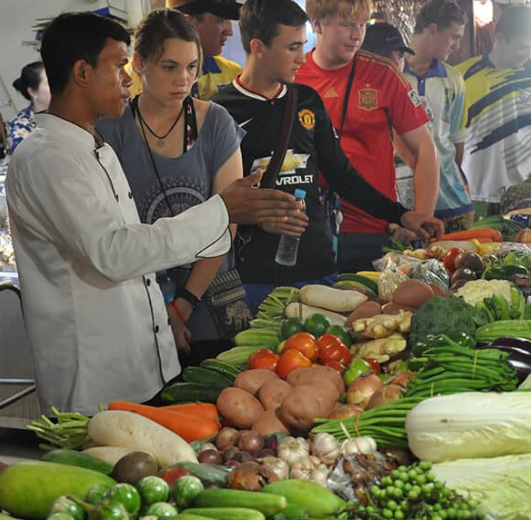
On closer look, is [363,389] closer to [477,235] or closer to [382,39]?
[477,235]

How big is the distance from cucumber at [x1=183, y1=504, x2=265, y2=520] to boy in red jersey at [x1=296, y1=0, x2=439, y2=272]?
8.48ft

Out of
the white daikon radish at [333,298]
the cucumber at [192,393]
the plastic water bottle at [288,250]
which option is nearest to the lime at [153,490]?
the cucumber at [192,393]

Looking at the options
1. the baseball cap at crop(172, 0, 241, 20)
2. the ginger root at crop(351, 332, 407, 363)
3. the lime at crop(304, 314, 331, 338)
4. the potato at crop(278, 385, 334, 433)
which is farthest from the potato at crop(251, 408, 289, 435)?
the baseball cap at crop(172, 0, 241, 20)

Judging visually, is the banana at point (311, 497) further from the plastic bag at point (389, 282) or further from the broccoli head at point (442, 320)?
the plastic bag at point (389, 282)

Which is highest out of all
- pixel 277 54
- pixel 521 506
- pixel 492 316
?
pixel 277 54

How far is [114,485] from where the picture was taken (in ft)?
5.57

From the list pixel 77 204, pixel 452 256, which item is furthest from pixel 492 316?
pixel 77 204

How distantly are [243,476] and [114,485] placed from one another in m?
0.27

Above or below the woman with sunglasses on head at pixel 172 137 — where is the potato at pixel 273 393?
below

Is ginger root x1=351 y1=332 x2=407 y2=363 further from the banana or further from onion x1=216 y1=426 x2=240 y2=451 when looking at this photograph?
the banana

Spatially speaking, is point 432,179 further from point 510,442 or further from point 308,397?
point 510,442

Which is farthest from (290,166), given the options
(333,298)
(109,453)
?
(109,453)

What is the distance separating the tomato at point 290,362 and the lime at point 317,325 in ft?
1.09

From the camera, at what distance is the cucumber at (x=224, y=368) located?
2564mm
